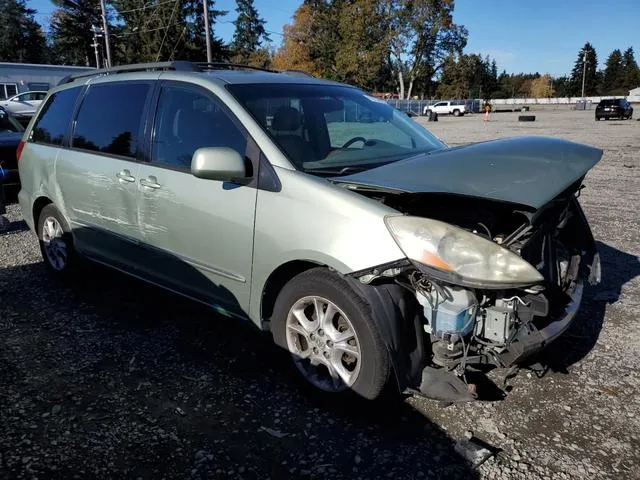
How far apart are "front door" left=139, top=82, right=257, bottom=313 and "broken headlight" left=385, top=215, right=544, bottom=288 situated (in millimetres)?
1077

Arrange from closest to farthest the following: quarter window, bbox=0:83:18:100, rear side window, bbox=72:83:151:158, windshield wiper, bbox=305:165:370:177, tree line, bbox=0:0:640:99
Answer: windshield wiper, bbox=305:165:370:177 → rear side window, bbox=72:83:151:158 → quarter window, bbox=0:83:18:100 → tree line, bbox=0:0:640:99

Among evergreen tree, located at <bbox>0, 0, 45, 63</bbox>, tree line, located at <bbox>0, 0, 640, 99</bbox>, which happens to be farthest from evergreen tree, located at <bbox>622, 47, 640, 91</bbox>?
evergreen tree, located at <bbox>0, 0, 45, 63</bbox>

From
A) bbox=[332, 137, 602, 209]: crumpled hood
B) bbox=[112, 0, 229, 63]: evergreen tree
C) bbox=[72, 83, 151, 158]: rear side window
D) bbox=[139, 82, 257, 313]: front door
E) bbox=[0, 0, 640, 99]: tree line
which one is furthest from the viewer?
bbox=[0, 0, 640, 99]: tree line

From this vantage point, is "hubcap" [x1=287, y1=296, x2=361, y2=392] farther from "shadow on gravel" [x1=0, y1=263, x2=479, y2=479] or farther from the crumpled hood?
the crumpled hood

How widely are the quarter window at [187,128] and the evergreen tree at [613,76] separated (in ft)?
413

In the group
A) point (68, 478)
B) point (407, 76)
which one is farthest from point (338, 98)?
point (407, 76)

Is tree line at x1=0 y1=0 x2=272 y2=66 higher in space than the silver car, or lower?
higher

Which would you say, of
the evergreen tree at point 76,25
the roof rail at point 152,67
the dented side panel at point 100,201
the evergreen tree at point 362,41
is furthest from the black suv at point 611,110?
the evergreen tree at point 76,25

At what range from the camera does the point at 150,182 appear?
3.92m

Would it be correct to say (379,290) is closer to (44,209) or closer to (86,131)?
Answer: (86,131)

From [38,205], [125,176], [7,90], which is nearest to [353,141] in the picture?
[125,176]

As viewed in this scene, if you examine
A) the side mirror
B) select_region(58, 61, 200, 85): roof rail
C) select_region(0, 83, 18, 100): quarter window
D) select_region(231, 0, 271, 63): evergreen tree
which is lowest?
the side mirror

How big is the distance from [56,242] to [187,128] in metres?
2.27

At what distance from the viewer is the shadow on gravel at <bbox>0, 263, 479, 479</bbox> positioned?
267 centimetres
